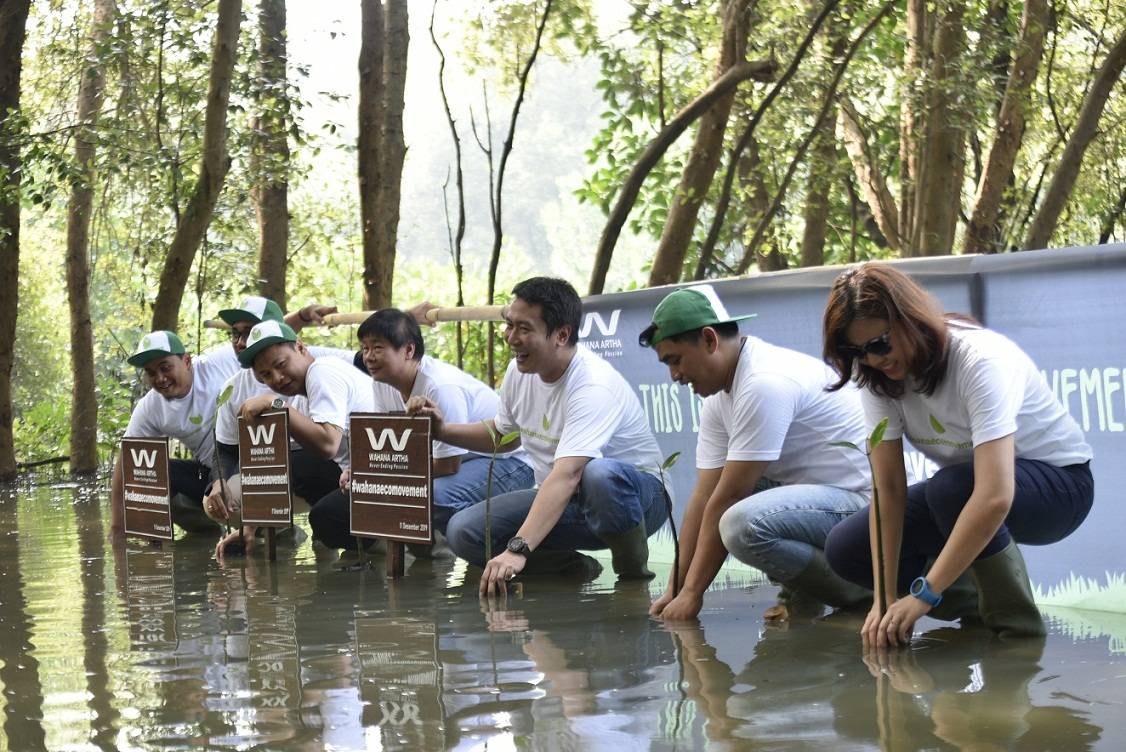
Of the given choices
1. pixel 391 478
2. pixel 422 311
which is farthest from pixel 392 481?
pixel 422 311

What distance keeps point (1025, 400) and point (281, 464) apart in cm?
368

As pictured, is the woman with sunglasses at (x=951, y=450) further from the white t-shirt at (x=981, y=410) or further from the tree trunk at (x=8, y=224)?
the tree trunk at (x=8, y=224)

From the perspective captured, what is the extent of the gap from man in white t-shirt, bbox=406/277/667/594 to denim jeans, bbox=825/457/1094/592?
53.3 inches

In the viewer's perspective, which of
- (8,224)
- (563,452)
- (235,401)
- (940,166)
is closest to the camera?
(563,452)

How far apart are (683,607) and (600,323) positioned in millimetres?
2150

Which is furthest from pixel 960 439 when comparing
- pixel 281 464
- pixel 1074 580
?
pixel 281 464

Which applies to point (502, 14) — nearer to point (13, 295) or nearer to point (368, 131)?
point (368, 131)

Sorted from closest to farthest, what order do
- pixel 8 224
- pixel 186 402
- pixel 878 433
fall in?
pixel 878 433, pixel 186 402, pixel 8 224

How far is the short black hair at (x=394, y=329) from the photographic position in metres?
6.23

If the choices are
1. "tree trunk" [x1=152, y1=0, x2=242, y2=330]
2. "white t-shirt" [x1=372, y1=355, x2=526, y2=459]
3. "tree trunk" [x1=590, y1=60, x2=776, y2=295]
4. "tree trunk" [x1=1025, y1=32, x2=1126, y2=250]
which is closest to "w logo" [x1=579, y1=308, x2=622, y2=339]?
"white t-shirt" [x1=372, y1=355, x2=526, y2=459]

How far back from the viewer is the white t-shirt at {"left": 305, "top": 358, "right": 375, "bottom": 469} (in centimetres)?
673

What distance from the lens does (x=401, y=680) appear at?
→ 3.91 m

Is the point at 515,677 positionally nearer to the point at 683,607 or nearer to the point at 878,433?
→ the point at 683,607

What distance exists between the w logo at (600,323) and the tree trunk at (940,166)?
5114 millimetres
